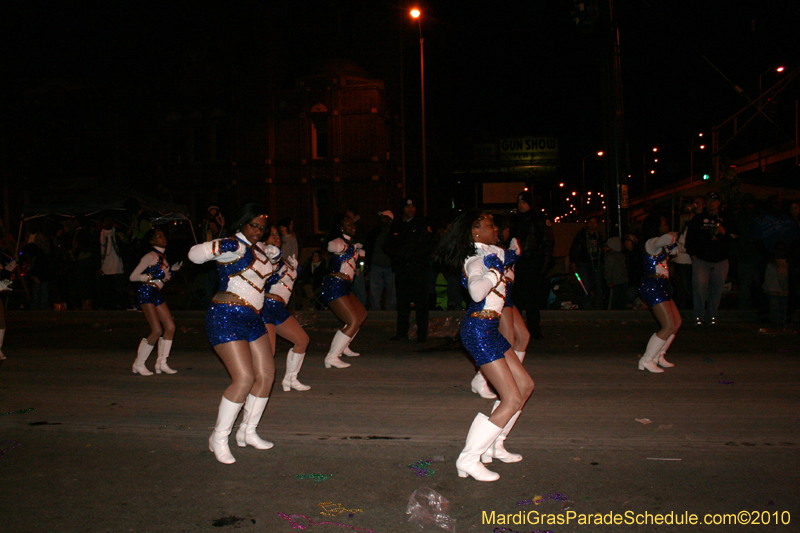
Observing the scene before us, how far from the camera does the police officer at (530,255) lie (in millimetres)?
8133

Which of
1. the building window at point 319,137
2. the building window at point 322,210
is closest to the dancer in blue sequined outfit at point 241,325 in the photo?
the building window at point 322,210

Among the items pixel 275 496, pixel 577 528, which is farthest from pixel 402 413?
pixel 577 528

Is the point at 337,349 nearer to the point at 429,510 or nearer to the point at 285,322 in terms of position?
the point at 285,322

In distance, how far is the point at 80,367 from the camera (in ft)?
25.8

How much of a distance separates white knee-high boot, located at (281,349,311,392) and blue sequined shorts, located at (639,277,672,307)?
3.90 meters

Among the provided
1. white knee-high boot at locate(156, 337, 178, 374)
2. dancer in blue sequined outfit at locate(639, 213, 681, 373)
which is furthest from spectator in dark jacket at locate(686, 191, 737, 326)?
white knee-high boot at locate(156, 337, 178, 374)

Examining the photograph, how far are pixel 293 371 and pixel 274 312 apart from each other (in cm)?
72

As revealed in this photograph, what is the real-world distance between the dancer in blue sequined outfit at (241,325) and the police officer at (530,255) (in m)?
4.25

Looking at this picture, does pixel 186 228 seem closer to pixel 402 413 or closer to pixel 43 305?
pixel 43 305

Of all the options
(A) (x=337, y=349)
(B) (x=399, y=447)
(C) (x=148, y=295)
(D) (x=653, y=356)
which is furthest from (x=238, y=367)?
(D) (x=653, y=356)

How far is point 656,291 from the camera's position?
6910 millimetres

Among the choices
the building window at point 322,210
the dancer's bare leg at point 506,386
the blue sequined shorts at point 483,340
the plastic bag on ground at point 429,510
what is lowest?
the plastic bag on ground at point 429,510

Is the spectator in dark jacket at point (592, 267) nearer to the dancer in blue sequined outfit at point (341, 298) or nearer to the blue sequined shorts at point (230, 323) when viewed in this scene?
the dancer in blue sequined outfit at point (341, 298)

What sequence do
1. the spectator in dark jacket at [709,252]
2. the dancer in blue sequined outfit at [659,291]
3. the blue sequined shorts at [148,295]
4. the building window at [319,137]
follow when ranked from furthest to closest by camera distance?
the building window at [319,137] < the spectator in dark jacket at [709,252] < the blue sequined shorts at [148,295] < the dancer in blue sequined outfit at [659,291]
